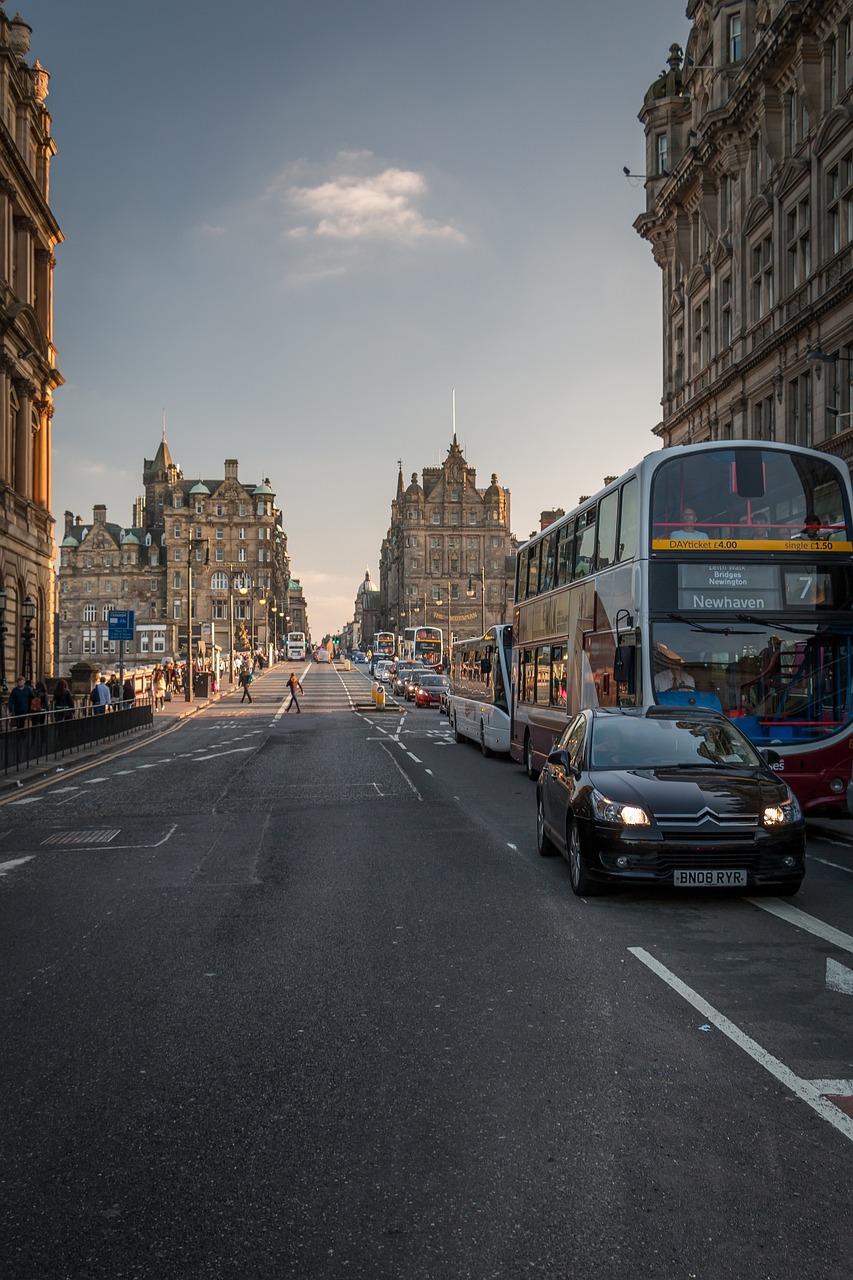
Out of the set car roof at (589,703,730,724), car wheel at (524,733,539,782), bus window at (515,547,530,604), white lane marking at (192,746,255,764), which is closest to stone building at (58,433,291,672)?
white lane marking at (192,746,255,764)

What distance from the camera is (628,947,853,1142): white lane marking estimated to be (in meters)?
4.41

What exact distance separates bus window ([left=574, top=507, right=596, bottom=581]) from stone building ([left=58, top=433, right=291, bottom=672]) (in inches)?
5000

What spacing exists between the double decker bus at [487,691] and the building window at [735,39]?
24.7 meters

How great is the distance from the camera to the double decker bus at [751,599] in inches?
484

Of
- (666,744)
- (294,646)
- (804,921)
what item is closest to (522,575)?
(666,744)

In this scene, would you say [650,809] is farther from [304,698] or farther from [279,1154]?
[304,698]

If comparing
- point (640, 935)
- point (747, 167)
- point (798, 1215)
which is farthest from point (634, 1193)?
point (747, 167)

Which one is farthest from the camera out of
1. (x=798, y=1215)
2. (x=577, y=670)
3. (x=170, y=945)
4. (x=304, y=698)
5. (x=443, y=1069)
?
(x=304, y=698)

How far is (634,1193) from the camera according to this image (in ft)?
12.4

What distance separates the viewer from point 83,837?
1285 centimetres

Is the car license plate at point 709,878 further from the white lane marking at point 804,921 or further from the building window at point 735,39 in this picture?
the building window at point 735,39

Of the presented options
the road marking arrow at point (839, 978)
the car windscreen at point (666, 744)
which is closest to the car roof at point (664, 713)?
the car windscreen at point (666, 744)

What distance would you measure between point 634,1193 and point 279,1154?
4.33 feet

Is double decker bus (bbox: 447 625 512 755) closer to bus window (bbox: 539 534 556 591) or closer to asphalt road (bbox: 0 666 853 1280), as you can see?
bus window (bbox: 539 534 556 591)
